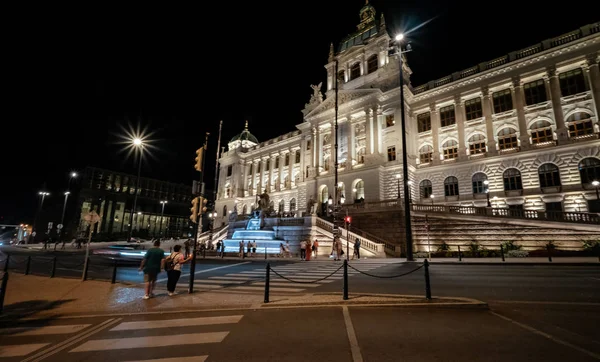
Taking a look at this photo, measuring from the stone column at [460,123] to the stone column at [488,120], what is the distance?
2.29 metres

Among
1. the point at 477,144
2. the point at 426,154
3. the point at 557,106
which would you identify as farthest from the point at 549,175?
the point at 426,154

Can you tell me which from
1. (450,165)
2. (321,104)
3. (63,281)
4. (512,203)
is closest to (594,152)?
(512,203)

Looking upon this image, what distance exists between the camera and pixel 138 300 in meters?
8.07

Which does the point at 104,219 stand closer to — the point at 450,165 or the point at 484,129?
the point at 450,165

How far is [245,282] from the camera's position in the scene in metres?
11.5

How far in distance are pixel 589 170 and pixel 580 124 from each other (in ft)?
17.1

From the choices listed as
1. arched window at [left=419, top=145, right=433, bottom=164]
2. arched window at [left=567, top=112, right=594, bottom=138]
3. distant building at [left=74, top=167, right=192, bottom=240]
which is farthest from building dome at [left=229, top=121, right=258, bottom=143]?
arched window at [left=567, top=112, right=594, bottom=138]

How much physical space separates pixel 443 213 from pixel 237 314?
973 inches

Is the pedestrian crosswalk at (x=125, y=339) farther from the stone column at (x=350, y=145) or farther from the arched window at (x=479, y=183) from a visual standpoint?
the stone column at (x=350, y=145)

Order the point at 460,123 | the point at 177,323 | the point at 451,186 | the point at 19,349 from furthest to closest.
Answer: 1. the point at 460,123
2. the point at 451,186
3. the point at 177,323
4. the point at 19,349

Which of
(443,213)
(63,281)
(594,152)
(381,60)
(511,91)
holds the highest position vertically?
(381,60)

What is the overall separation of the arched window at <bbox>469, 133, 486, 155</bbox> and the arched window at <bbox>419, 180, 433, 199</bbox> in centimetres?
609

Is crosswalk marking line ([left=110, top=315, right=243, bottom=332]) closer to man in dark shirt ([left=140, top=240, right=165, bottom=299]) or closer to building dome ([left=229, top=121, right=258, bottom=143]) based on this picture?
man in dark shirt ([left=140, top=240, right=165, bottom=299])

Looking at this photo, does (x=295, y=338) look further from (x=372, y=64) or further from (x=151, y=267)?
(x=372, y=64)
